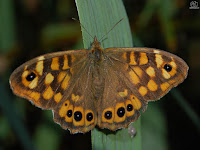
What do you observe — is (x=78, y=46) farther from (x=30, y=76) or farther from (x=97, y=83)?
(x=30, y=76)

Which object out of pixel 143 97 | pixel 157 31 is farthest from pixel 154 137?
pixel 157 31

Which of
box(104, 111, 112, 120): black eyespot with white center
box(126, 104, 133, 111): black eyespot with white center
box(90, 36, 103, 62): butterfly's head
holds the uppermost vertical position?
box(90, 36, 103, 62): butterfly's head

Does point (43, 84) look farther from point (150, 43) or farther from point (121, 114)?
point (150, 43)

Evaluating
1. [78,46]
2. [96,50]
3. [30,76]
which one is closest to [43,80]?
[30,76]

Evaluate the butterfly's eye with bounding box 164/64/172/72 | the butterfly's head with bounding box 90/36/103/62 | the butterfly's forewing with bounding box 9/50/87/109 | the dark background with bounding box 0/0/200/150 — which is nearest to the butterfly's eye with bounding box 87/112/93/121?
the butterfly's forewing with bounding box 9/50/87/109

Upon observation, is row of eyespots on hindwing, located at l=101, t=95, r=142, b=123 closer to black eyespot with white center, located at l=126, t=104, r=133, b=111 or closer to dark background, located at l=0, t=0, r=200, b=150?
black eyespot with white center, located at l=126, t=104, r=133, b=111

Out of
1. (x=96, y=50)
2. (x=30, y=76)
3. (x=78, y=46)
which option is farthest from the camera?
(x=78, y=46)
